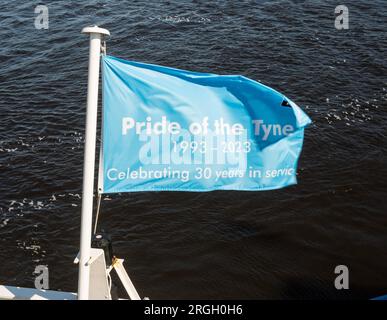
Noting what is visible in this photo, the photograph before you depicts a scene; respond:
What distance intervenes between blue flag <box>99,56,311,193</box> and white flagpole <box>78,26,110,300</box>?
23 centimetres

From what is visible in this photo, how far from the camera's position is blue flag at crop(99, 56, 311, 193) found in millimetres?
6672

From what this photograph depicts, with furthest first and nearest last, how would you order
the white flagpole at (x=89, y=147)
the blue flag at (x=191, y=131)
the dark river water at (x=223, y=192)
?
the dark river water at (x=223, y=192), the blue flag at (x=191, y=131), the white flagpole at (x=89, y=147)

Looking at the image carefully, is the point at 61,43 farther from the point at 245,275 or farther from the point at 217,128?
the point at 217,128

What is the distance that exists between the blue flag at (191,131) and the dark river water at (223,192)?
17.2 feet

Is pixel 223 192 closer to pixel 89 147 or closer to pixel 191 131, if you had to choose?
pixel 191 131

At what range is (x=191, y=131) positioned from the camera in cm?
682

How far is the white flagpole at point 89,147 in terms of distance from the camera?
6.21 metres

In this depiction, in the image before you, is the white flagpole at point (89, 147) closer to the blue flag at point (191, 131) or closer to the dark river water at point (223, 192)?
the blue flag at point (191, 131)

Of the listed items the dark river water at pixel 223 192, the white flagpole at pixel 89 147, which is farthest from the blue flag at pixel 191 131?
the dark river water at pixel 223 192

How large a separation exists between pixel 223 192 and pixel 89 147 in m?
8.39

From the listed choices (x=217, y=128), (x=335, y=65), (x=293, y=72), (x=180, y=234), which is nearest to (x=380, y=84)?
(x=335, y=65)

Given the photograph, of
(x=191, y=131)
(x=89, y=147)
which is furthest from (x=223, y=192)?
(x=89, y=147)

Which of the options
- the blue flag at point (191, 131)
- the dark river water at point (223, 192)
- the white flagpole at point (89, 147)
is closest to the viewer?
the white flagpole at point (89, 147)
